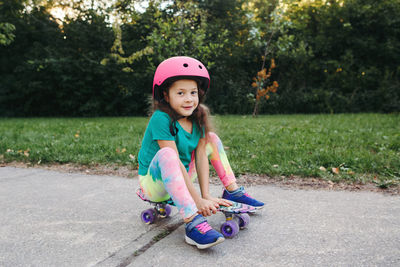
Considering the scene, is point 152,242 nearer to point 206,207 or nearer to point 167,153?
point 206,207

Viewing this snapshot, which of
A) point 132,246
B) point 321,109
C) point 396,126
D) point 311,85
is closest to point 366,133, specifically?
point 396,126

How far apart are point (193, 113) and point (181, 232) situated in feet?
2.56

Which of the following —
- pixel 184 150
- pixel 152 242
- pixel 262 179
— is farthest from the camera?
pixel 262 179

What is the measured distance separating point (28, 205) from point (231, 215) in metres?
1.57

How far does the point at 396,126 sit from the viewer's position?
21.7 feet

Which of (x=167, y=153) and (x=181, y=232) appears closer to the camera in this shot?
(x=167, y=153)

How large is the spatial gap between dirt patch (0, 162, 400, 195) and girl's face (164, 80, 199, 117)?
4.09 feet

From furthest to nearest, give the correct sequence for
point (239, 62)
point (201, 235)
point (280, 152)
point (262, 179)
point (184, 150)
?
1. point (239, 62)
2. point (280, 152)
3. point (262, 179)
4. point (184, 150)
5. point (201, 235)

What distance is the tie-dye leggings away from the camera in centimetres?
188

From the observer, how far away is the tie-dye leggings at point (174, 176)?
188cm

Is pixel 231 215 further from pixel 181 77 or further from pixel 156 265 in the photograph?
pixel 181 77

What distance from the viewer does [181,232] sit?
6.82 feet

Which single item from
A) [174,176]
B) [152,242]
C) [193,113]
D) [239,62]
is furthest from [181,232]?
[239,62]

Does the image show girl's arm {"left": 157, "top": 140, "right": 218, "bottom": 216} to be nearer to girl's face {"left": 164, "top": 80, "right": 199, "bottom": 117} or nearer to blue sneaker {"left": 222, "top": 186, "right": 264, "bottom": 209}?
girl's face {"left": 164, "top": 80, "right": 199, "bottom": 117}
